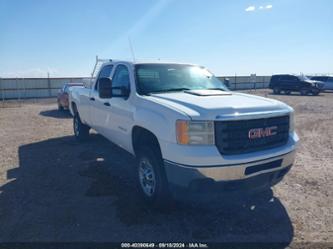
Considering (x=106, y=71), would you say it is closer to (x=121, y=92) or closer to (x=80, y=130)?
(x=121, y=92)

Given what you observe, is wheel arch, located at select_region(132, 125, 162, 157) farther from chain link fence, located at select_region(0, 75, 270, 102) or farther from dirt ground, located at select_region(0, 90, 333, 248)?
chain link fence, located at select_region(0, 75, 270, 102)

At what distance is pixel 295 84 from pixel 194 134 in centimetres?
2673

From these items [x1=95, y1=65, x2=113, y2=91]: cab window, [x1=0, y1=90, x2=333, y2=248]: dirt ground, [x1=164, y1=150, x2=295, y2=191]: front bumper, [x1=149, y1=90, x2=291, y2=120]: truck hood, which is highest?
[x1=95, y1=65, x2=113, y2=91]: cab window

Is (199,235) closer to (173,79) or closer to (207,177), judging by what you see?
(207,177)

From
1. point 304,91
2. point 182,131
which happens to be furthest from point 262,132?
point 304,91

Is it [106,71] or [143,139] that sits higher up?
[106,71]

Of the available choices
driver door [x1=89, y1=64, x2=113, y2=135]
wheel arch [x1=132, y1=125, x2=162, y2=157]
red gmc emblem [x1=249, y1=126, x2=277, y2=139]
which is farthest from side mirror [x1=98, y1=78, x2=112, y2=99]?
red gmc emblem [x1=249, y1=126, x2=277, y2=139]

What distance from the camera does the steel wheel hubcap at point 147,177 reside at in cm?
387

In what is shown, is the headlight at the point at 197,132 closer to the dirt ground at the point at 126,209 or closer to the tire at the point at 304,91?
the dirt ground at the point at 126,209

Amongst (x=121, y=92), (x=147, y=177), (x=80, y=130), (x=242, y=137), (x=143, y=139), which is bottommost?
(x=147, y=177)


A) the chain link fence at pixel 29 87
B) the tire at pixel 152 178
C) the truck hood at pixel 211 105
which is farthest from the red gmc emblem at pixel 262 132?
the chain link fence at pixel 29 87

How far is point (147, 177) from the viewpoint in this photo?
403 centimetres

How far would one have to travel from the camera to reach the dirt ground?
10.9ft

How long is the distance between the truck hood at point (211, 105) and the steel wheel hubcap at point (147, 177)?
93cm
